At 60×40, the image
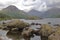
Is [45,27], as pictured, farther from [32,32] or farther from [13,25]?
[13,25]

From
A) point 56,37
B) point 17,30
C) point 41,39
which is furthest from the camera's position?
point 17,30

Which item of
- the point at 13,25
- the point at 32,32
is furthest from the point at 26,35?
the point at 13,25

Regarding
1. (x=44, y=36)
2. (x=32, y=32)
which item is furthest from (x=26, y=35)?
(x=44, y=36)

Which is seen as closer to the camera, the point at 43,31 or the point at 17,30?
the point at 43,31

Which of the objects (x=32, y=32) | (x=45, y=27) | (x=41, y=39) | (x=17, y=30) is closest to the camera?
(x=41, y=39)

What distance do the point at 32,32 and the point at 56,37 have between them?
9618 mm

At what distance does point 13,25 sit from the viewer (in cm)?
3519

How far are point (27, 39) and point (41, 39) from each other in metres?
1.94

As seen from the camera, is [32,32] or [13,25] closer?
[32,32]

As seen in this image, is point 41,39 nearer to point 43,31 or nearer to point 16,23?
point 43,31

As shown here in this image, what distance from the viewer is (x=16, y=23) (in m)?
34.8

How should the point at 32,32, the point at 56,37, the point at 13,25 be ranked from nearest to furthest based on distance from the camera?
the point at 56,37 < the point at 32,32 < the point at 13,25

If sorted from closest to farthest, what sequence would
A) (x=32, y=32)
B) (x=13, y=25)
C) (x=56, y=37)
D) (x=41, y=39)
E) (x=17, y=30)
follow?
(x=56, y=37)
(x=41, y=39)
(x=32, y=32)
(x=17, y=30)
(x=13, y=25)

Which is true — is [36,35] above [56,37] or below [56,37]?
below
